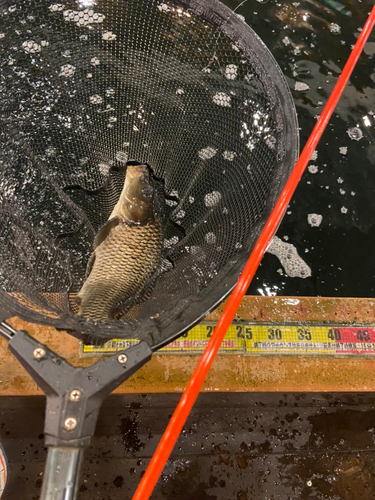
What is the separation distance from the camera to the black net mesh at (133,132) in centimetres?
116

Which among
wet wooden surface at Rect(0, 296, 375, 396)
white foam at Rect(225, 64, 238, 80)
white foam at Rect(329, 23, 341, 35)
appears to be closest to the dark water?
white foam at Rect(329, 23, 341, 35)

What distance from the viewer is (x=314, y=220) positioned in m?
2.10

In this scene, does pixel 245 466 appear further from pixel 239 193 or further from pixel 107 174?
pixel 107 174

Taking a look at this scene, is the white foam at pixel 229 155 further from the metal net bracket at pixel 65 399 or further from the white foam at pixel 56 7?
the metal net bracket at pixel 65 399

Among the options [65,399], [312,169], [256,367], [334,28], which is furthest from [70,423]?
[334,28]

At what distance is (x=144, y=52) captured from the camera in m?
1.50

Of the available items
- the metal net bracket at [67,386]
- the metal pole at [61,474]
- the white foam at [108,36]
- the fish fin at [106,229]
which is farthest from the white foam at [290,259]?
the metal pole at [61,474]

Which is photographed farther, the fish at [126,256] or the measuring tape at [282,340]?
the measuring tape at [282,340]

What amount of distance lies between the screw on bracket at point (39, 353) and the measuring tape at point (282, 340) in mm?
966

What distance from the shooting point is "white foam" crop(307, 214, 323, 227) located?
209 cm

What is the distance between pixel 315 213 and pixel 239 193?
103 cm

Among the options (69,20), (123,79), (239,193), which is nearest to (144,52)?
(123,79)

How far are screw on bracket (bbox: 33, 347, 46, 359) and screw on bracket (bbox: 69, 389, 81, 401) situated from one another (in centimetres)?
10

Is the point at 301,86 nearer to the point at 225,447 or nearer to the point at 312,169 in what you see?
the point at 312,169
